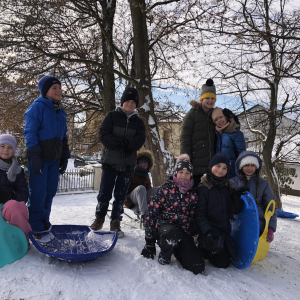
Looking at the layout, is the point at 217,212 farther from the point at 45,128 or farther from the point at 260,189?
the point at 45,128

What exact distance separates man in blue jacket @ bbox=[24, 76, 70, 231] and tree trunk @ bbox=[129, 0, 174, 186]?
332 centimetres

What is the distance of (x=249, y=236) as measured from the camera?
275 centimetres

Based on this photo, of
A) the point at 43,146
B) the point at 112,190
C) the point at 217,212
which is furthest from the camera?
the point at 112,190

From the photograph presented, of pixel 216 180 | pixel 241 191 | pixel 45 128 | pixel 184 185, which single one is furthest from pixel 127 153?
pixel 241 191

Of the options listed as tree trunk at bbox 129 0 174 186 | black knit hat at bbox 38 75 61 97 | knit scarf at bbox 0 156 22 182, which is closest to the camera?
knit scarf at bbox 0 156 22 182

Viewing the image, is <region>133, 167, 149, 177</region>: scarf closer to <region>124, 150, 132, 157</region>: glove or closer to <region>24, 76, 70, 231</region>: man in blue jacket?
<region>124, 150, 132, 157</region>: glove

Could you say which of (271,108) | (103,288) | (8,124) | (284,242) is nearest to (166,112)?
(271,108)

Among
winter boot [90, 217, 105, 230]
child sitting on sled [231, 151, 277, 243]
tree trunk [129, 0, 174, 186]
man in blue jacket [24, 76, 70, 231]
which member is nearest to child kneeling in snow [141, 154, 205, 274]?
child sitting on sled [231, 151, 277, 243]

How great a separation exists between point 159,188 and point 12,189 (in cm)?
156

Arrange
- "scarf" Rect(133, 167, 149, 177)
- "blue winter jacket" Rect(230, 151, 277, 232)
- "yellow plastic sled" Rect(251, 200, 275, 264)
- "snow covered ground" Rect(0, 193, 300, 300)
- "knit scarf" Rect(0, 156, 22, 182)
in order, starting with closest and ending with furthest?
"snow covered ground" Rect(0, 193, 300, 300) → "yellow plastic sled" Rect(251, 200, 275, 264) → "knit scarf" Rect(0, 156, 22, 182) → "blue winter jacket" Rect(230, 151, 277, 232) → "scarf" Rect(133, 167, 149, 177)

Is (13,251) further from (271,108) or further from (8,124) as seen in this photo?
(271,108)

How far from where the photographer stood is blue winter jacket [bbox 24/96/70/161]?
Answer: 3.08 meters

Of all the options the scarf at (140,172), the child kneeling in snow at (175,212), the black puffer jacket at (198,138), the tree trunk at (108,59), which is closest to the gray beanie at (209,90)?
the black puffer jacket at (198,138)

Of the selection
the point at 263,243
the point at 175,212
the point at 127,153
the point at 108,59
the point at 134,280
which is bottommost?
the point at 134,280
